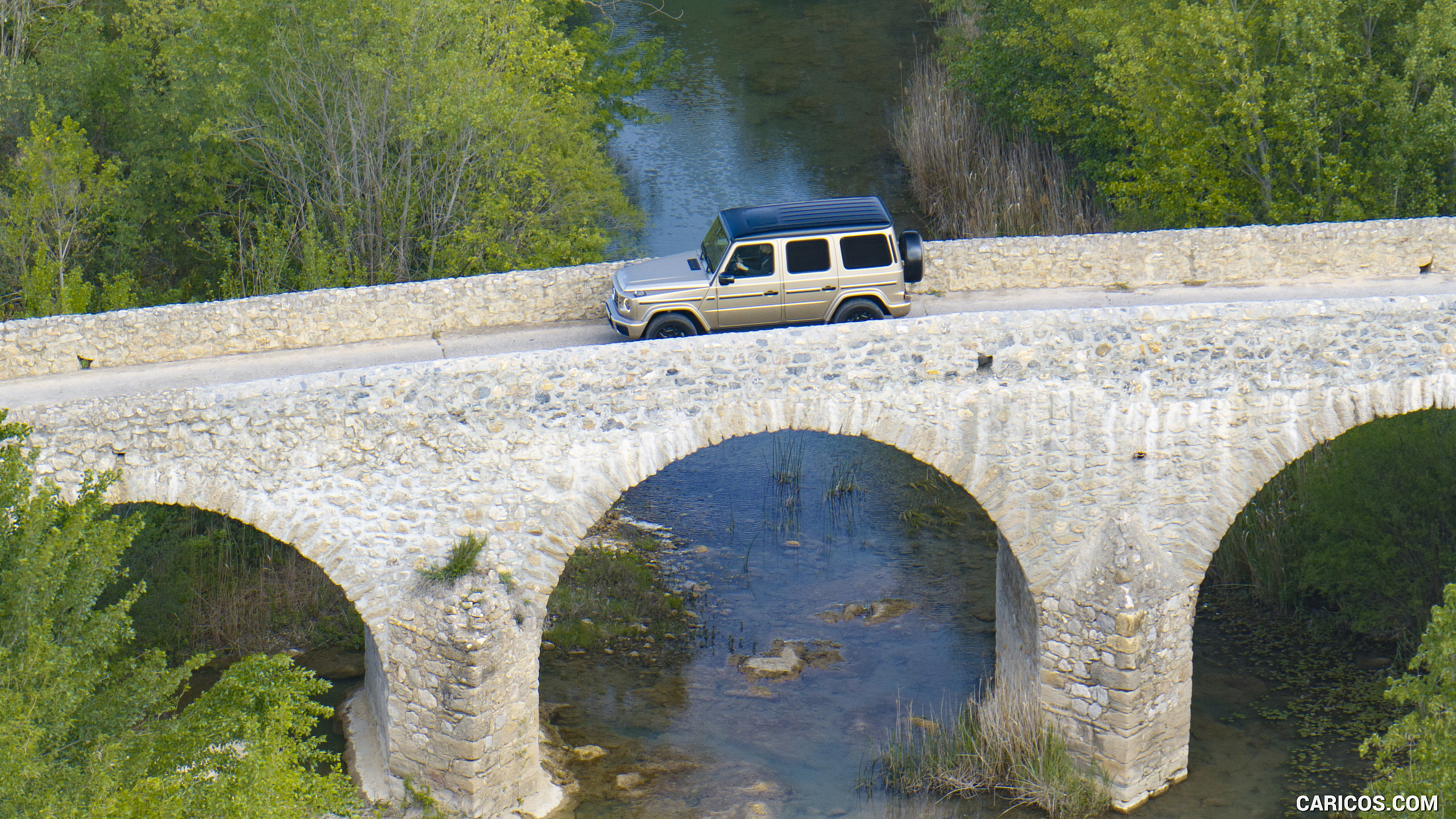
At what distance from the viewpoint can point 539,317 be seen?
52.2 ft

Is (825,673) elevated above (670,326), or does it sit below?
below

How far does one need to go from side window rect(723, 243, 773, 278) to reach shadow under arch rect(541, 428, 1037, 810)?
3.65m

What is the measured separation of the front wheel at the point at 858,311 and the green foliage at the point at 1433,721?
21.0 ft

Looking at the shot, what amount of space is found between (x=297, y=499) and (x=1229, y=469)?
28.4ft

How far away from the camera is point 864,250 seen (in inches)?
580

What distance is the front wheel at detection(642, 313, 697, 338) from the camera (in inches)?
577

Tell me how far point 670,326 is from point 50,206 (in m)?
11.5

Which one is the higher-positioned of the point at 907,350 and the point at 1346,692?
the point at 907,350

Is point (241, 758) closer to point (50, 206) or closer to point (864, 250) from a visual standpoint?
point (864, 250)

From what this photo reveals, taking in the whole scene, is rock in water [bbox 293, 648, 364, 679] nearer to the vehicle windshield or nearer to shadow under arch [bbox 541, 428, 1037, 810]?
shadow under arch [bbox 541, 428, 1037, 810]

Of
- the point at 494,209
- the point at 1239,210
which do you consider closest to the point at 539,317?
the point at 494,209

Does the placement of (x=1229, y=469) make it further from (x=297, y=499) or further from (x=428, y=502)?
(x=297, y=499)

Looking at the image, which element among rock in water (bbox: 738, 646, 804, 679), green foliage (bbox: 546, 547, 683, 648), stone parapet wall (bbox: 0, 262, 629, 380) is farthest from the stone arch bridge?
green foliage (bbox: 546, 547, 683, 648)

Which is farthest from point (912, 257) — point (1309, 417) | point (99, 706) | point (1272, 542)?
point (99, 706)
